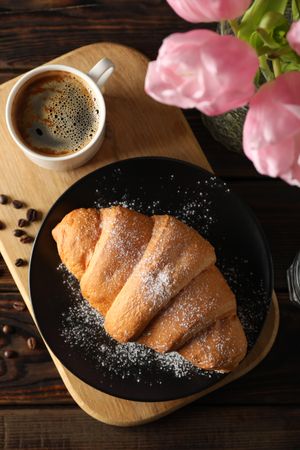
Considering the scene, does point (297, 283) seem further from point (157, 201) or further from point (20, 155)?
point (20, 155)

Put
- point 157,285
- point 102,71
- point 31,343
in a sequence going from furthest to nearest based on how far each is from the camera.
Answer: point 31,343
point 102,71
point 157,285

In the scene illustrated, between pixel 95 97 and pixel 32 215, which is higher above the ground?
pixel 95 97

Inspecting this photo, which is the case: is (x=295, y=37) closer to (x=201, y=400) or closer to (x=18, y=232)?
(x=18, y=232)

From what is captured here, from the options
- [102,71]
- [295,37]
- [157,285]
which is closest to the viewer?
[295,37]

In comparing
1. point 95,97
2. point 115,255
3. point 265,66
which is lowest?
point 115,255

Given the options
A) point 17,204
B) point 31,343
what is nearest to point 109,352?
point 31,343

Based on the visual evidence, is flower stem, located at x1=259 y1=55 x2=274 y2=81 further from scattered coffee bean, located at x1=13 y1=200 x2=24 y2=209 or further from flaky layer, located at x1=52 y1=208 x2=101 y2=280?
scattered coffee bean, located at x1=13 y1=200 x2=24 y2=209

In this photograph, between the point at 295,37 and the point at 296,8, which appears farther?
the point at 296,8
